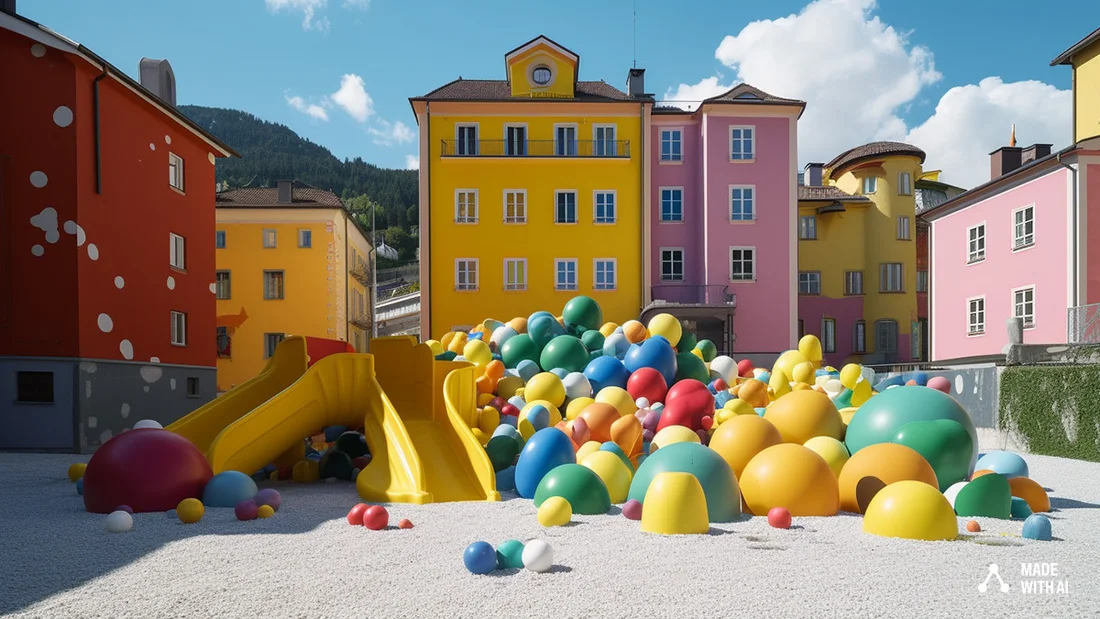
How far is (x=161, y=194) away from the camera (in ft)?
64.4

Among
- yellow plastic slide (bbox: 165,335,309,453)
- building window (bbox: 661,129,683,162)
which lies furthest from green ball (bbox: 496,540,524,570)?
building window (bbox: 661,129,683,162)

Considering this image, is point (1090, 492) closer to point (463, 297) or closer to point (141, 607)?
point (141, 607)

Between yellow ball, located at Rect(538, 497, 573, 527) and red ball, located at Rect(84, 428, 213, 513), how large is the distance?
413 cm

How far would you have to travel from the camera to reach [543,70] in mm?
32938

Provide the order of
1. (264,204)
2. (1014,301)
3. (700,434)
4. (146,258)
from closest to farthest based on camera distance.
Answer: (700,434) < (146,258) < (1014,301) < (264,204)

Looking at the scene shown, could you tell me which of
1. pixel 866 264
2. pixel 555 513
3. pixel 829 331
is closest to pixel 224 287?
pixel 829 331

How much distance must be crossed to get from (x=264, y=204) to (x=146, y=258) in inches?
842

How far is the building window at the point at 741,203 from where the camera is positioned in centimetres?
3312

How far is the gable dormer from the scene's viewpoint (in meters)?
32.7

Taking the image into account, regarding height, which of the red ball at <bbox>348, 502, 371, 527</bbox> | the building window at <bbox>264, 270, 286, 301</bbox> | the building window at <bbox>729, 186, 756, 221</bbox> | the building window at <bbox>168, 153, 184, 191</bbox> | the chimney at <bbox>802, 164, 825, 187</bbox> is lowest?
the red ball at <bbox>348, 502, 371, 527</bbox>

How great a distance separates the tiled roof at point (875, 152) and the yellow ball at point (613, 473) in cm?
3639

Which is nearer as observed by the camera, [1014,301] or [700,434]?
[700,434]

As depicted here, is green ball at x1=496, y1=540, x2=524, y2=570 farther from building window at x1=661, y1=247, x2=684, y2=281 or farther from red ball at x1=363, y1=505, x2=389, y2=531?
building window at x1=661, y1=247, x2=684, y2=281

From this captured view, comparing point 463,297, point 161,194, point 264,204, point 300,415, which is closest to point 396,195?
point 264,204
